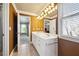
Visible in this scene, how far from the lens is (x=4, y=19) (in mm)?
3352

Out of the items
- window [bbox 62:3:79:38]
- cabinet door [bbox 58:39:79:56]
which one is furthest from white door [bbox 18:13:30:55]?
window [bbox 62:3:79:38]

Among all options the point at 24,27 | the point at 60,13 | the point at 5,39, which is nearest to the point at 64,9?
the point at 60,13

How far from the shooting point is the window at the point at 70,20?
6.64 ft

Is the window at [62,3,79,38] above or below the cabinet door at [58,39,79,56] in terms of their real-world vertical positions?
above

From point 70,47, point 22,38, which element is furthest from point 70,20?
point 22,38

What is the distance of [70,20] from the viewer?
2.25 metres

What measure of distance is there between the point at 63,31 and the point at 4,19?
1.85 metres

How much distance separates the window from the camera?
203 cm

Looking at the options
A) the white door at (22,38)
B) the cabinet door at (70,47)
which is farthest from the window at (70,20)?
the white door at (22,38)

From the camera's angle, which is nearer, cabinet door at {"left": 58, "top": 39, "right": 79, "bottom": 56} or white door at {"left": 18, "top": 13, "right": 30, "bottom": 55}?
cabinet door at {"left": 58, "top": 39, "right": 79, "bottom": 56}

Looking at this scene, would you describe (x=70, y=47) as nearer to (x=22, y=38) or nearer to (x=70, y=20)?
(x=70, y=20)

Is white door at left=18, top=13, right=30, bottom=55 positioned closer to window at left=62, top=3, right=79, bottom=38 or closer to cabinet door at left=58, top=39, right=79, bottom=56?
cabinet door at left=58, top=39, right=79, bottom=56

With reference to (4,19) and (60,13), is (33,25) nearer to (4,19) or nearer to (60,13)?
(4,19)

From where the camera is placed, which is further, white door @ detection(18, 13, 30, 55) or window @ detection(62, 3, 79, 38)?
white door @ detection(18, 13, 30, 55)
